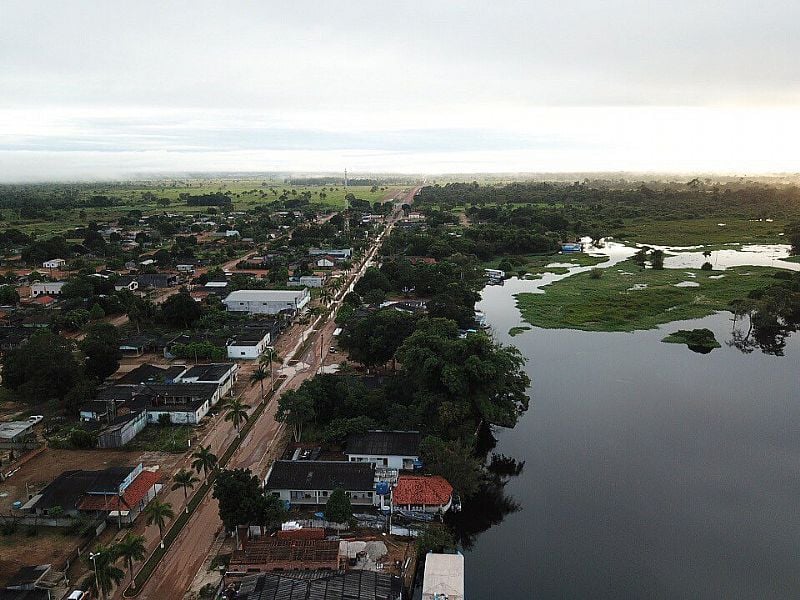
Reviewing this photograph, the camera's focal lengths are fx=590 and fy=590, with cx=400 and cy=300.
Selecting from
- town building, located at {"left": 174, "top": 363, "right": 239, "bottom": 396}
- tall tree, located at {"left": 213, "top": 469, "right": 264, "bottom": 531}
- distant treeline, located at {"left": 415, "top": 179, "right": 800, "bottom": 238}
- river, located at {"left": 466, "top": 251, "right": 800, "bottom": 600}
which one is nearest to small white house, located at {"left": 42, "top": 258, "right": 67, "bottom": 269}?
town building, located at {"left": 174, "top": 363, "right": 239, "bottom": 396}

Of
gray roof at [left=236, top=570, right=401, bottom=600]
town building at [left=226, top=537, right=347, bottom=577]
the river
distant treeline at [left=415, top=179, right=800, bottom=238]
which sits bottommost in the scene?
the river

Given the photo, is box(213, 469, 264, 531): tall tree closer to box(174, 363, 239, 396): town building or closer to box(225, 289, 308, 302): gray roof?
box(174, 363, 239, 396): town building

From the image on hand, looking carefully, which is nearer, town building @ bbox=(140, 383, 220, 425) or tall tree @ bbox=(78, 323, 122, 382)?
town building @ bbox=(140, 383, 220, 425)

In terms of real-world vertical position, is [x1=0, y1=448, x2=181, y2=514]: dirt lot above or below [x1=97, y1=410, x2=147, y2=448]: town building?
below

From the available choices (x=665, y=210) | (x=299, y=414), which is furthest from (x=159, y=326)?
(x=665, y=210)

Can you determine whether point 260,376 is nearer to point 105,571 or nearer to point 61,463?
point 61,463

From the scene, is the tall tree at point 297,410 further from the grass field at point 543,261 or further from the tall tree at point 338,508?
the grass field at point 543,261

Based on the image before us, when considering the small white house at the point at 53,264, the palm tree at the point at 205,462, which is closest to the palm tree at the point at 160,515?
the palm tree at the point at 205,462
